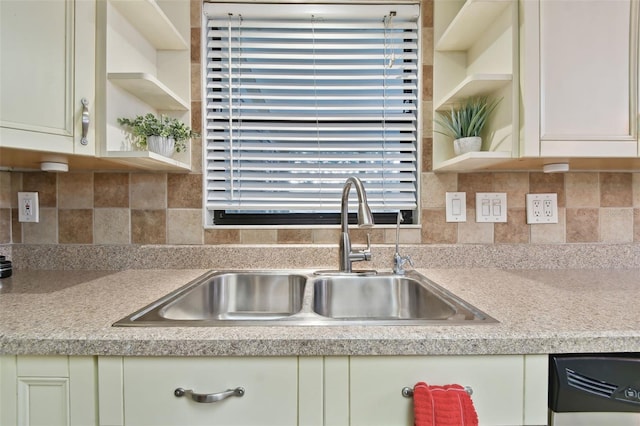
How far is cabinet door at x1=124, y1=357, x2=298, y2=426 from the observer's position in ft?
2.34

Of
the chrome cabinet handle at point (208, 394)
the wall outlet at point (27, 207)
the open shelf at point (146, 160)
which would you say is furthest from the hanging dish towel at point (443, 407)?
the wall outlet at point (27, 207)

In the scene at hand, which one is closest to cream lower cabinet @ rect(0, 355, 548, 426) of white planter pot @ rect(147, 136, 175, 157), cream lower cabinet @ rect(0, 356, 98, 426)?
cream lower cabinet @ rect(0, 356, 98, 426)

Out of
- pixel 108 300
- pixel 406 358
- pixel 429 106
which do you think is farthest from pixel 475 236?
pixel 108 300

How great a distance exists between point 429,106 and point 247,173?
2.76 feet

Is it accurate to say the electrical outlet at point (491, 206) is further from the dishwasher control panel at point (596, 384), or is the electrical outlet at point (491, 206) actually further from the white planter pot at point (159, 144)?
the white planter pot at point (159, 144)

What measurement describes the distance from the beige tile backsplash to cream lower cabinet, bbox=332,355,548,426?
0.76m

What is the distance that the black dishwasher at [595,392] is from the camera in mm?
708

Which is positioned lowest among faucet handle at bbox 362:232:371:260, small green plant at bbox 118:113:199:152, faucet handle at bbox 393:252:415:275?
faucet handle at bbox 393:252:415:275

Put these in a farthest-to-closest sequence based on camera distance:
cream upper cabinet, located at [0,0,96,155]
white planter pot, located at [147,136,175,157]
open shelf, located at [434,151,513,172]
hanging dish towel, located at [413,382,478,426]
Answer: white planter pot, located at [147,136,175,157] < open shelf, located at [434,151,513,172] < cream upper cabinet, located at [0,0,96,155] < hanging dish towel, located at [413,382,478,426]

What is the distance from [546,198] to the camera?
1437 millimetres

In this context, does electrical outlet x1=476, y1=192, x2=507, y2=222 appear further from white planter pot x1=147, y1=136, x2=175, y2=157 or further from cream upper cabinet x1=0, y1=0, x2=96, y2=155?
Answer: cream upper cabinet x1=0, y1=0, x2=96, y2=155

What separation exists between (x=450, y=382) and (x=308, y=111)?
3.86 feet

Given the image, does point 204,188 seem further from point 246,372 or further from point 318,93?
point 246,372

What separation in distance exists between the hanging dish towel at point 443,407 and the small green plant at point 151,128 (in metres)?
1.13
